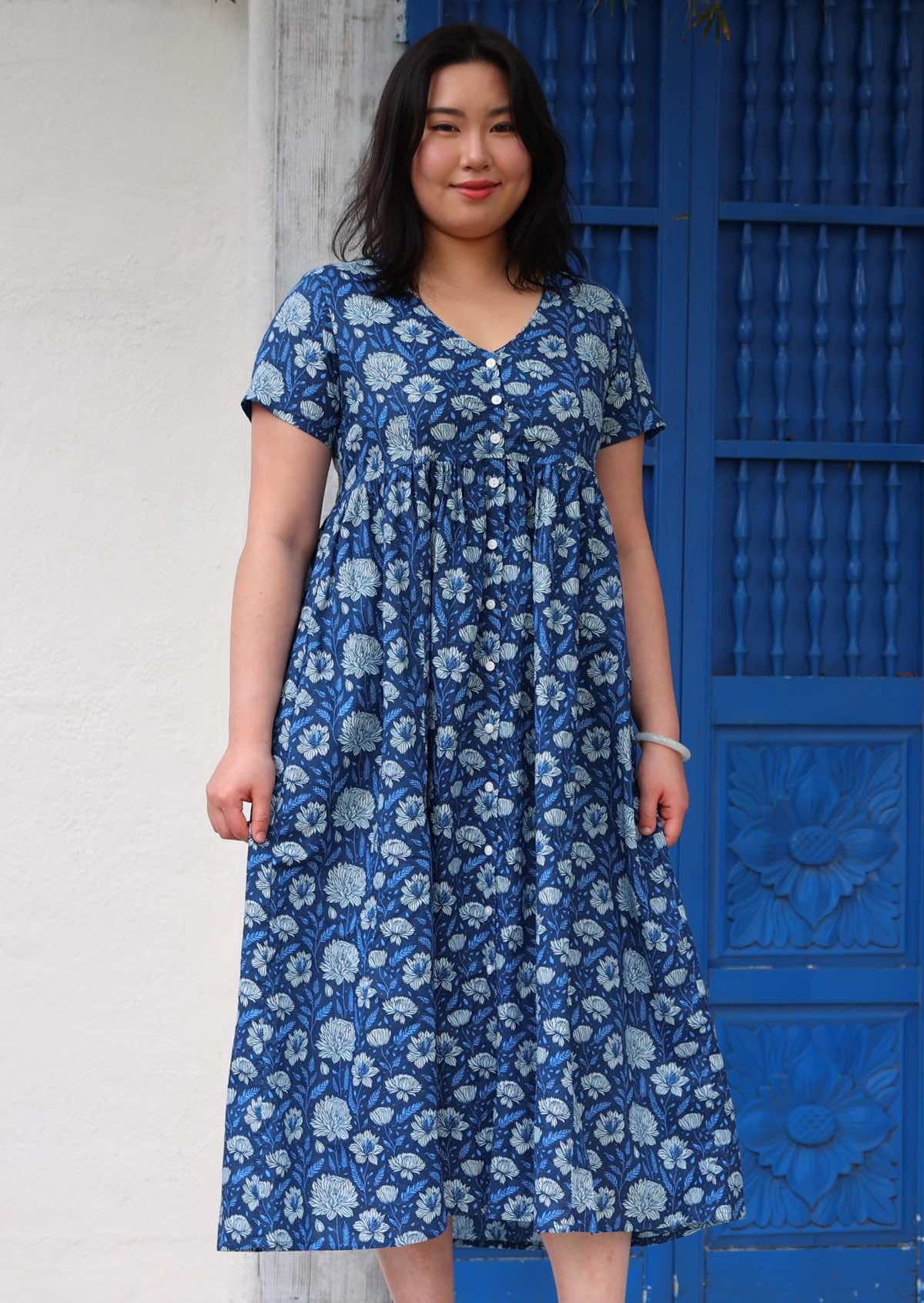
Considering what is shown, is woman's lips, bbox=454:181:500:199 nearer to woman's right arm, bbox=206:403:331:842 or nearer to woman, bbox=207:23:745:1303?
woman, bbox=207:23:745:1303

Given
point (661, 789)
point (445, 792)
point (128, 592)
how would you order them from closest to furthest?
point (445, 792), point (661, 789), point (128, 592)

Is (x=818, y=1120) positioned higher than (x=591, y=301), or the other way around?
(x=591, y=301)

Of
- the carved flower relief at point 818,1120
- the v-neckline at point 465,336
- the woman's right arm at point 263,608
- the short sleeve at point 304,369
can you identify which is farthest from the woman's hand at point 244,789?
the carved flower relief at point 818,1120

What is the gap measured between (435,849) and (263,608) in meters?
0.37

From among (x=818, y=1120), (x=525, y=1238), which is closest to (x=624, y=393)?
(x=525, y=1238)

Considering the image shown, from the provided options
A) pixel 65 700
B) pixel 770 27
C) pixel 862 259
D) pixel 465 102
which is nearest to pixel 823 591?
pixel 862 259

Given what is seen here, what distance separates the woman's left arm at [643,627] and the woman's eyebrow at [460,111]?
1.49ft

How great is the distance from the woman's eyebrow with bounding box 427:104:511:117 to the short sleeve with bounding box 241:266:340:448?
0.25 metres

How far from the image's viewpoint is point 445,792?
1817 mm

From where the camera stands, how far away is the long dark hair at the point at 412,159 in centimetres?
188

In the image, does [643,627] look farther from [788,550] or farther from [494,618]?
[788,550]

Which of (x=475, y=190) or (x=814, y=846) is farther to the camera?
(x=814, y=846)

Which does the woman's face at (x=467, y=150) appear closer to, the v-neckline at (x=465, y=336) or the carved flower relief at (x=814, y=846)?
the v-neckline at (x=465, y=336)

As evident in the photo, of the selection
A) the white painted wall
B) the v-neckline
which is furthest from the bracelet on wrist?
the white painted wall
